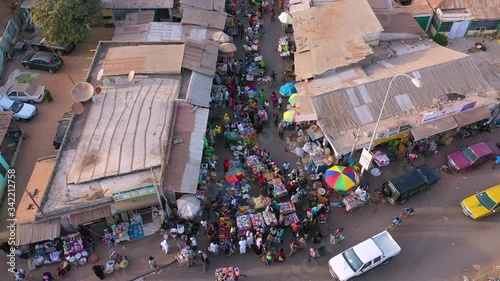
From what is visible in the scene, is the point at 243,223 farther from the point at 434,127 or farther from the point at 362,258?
the point at 434,127

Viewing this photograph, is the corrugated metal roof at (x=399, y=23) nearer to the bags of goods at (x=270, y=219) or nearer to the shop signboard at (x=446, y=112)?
the shop signboard at (x=446, y=112)

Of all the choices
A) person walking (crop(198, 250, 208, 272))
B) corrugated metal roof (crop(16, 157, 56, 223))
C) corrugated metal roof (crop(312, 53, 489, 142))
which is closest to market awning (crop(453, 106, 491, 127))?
corrugated metal roof (crop(312, 53, 489, 142))

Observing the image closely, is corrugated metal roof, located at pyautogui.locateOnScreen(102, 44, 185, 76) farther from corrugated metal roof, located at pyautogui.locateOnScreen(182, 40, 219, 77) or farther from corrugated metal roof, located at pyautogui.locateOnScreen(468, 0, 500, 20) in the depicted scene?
corrugated metal roof, located at pyautogui.locateOnScreen(468, 0, 500, 20)

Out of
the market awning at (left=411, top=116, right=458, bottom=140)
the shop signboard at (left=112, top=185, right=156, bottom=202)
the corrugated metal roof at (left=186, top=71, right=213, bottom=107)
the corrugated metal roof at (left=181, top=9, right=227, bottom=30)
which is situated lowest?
the shop signboard at (left=112, top=185, right=156, bottom=202)

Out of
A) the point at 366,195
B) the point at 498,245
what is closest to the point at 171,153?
the point at 366,195

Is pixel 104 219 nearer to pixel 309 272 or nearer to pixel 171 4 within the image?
pixel 309 272

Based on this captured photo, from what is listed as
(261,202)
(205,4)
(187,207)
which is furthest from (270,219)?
(205,4)

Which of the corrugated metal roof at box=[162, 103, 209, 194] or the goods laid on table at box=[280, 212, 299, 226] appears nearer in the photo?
the corrugated metal roof at box=[162, 103, 209, 194]
